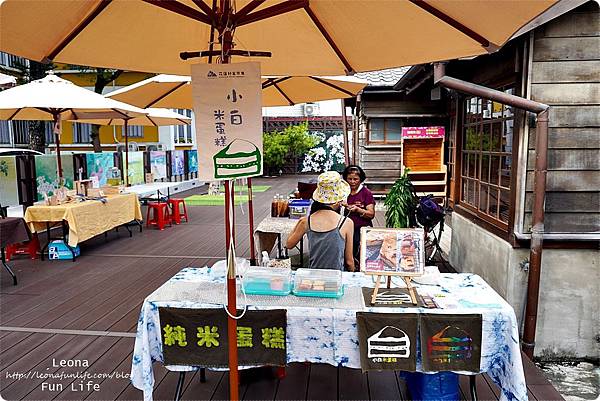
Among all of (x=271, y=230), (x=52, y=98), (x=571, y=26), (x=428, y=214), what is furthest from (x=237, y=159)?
(x=52, y=98)

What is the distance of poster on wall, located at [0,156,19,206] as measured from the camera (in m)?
7.90

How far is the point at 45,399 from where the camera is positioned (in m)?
3.07

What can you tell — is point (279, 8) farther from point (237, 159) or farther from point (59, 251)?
point (59, 251)

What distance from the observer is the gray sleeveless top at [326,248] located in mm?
3320

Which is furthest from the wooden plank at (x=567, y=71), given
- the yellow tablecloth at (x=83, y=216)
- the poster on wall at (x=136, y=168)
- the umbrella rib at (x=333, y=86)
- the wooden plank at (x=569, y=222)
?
the poster on wall at (x=136, y=168)

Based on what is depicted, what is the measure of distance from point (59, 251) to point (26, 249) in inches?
25.5

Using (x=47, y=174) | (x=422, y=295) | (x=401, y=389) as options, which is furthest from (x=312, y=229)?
(x=47, y=174)

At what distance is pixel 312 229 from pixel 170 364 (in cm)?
132

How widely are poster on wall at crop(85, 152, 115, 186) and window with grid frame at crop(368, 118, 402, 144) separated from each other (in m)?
6.74

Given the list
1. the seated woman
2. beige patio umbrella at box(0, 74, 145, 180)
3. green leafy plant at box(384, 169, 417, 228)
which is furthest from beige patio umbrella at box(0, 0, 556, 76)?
beige patio umbrella at box(0, 74, 145, 180)

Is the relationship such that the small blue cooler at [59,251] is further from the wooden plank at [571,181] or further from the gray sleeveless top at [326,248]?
the wooden plank at [571,181]

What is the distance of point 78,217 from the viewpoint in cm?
679

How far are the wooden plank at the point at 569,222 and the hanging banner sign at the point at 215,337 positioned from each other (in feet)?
10.1

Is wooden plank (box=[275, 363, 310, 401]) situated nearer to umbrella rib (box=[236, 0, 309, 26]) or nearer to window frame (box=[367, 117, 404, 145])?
umbrella rib (box=[236, 0, 309, 26])
